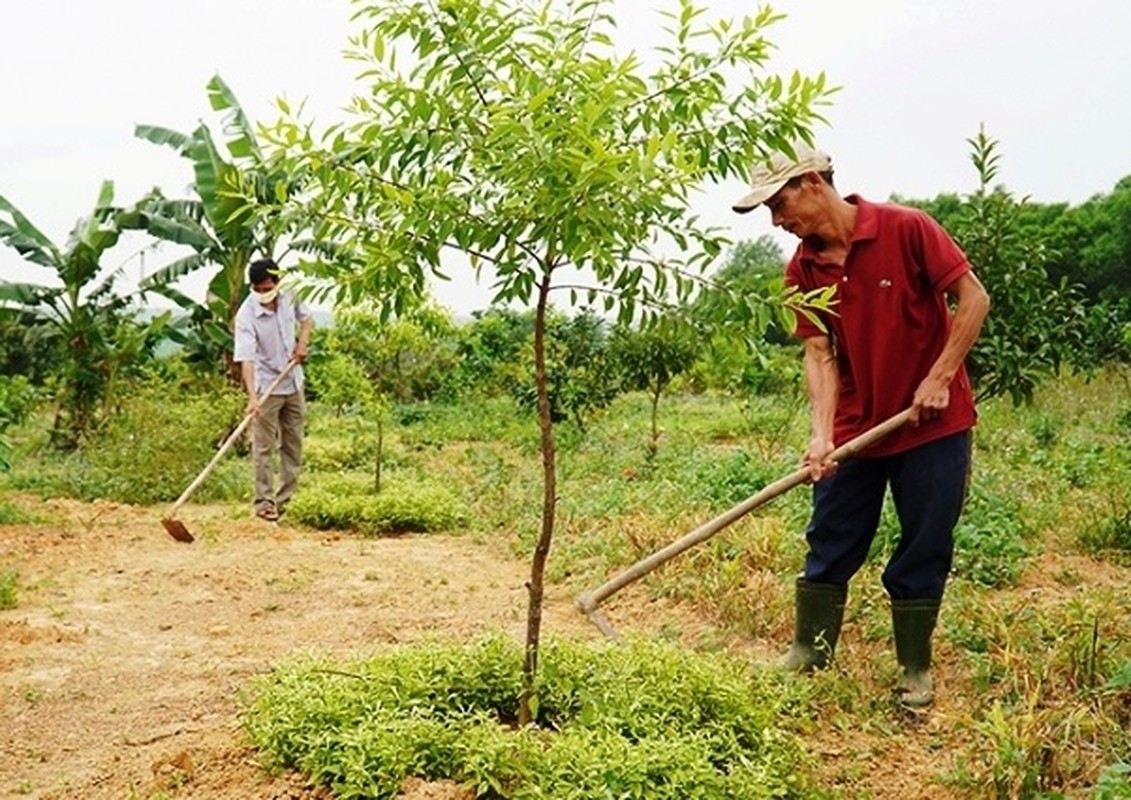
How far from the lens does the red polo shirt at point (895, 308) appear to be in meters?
4.04

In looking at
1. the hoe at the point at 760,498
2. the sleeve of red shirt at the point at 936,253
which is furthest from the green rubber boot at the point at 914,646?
the sleeve of red shirt at the point at 936,253

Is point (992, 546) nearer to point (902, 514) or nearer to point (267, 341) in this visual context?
point (902, 514)

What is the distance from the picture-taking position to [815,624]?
4.45 meters

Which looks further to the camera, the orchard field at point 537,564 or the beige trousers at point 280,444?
the beige trousers at point 280,444

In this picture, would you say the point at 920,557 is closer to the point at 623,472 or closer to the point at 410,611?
the point at 410,611

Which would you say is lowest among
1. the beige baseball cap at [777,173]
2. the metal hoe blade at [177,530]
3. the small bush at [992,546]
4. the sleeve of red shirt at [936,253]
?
the metal hoe blade at [177,530]

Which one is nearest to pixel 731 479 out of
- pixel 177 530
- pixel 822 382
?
pixel 177 530

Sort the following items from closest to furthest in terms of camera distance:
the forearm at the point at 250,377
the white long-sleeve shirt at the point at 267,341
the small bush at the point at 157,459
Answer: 1. the forearm at the point at 250,377
2. the white long-sleeve shirt at the point at 267,341
3. the small bush at the point at 157,459

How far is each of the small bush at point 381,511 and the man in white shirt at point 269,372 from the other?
1.02 feet

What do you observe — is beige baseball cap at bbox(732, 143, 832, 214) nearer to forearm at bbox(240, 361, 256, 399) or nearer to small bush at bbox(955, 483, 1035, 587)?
small bush at bbox(955, 483, 1035, 587)

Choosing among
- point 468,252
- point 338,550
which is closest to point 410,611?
point 338,550

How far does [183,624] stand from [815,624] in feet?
10.4

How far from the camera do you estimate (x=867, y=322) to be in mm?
4125

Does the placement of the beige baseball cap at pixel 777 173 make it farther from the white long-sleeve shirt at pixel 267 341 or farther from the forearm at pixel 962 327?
the white long-sleeve shirt at pixel 267 341
